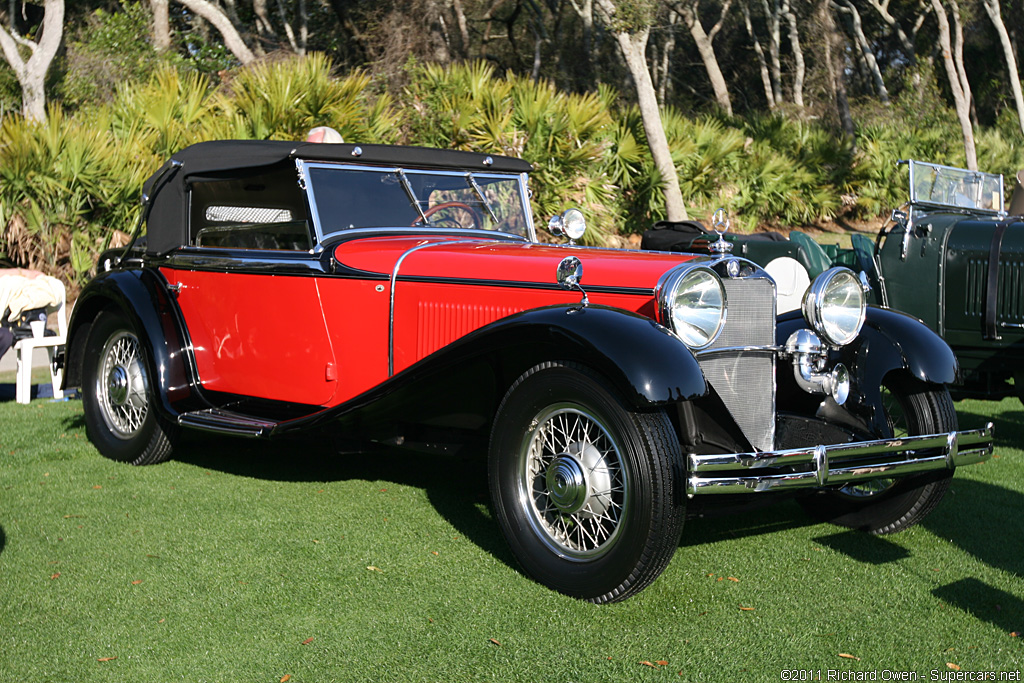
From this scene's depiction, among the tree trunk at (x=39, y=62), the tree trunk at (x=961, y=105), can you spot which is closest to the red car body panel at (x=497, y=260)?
the tree trunk at (x=39, y=62)

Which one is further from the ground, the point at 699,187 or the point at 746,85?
the point at 746,85

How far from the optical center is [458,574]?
3.60m

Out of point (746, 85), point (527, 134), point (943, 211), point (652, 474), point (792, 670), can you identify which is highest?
point (746, 85)

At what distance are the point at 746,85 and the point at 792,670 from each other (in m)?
31.9

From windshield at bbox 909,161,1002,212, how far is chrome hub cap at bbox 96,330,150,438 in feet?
18.4

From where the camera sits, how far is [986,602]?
3342mm

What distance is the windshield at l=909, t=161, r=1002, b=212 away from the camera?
7105 mm

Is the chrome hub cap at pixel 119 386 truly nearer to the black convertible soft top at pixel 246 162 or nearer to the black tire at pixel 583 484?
the black convertible soft top at pixel 246 162

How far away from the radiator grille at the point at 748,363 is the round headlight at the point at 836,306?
0.17m

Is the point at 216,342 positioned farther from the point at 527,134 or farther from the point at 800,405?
the point at 527,134

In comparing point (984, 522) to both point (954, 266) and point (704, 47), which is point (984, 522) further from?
point (704, 47)

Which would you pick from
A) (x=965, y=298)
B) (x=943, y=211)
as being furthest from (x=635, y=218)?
(x=965, y=298)

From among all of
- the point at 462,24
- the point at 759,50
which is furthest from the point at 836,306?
the point at 759,50

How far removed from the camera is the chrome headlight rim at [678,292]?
338 cm
